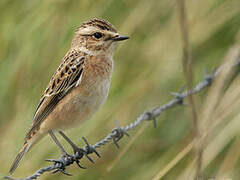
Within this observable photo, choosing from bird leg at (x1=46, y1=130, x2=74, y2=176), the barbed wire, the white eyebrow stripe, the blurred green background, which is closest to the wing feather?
the white eyebrow stripe

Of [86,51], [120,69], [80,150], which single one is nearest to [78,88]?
[86,51]

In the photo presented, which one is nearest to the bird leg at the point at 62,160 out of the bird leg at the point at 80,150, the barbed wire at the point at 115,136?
the barbed wire at the point at 115,136

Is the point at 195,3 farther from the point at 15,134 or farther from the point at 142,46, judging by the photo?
the point at 15,134

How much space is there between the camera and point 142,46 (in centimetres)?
529

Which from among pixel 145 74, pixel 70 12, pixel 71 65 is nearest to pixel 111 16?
pixel 70 12

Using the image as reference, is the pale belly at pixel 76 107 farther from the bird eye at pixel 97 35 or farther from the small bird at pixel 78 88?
the bird eye at pixel 97 35

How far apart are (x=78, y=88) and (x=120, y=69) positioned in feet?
3.54

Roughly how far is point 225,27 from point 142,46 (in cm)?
112

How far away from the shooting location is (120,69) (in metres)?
5.16

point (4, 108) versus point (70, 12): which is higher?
point (70, 12)

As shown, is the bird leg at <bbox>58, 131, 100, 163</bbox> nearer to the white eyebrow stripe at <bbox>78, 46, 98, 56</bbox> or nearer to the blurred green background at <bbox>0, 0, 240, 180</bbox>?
the blurred green background at <bbox>0, 0, 240, 180</bbox>

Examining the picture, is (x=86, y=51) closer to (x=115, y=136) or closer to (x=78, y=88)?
(x=78, y=88)

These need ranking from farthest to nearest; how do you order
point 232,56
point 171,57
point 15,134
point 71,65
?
point 171,57 → point 15,134 → point 71,65 → point 232,56

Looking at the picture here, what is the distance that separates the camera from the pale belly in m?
4.12
